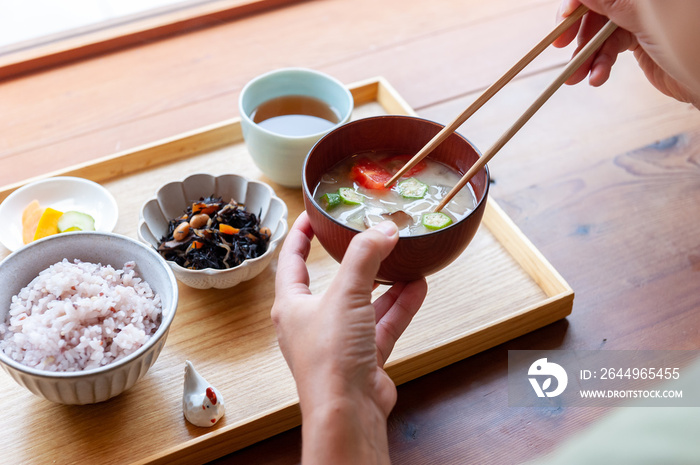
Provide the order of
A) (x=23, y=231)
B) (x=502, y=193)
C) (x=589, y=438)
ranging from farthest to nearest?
1. (x=502, y=193)
2. (x=23, y=231)
3. (x=589, y=438)

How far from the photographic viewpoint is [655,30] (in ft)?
4.59

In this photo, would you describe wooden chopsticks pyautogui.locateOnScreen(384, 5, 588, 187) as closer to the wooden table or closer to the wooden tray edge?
the wooden table

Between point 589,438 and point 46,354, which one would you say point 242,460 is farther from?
point 589,438

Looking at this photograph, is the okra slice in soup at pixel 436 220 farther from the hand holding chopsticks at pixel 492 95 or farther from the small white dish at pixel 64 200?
the small white dish at pixel 64 200

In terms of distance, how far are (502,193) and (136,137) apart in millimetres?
1099

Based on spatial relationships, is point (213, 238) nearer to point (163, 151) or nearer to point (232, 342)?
point (232, 342)

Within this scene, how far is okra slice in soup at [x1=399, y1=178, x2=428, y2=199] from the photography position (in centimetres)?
132

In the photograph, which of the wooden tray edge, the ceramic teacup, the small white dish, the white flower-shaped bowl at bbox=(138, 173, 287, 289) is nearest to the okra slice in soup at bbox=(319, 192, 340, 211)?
the white flower-shaped bowl at bbox=(138, 173, 287, 289)

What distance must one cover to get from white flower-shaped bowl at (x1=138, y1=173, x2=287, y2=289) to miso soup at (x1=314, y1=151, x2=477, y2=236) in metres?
0.29

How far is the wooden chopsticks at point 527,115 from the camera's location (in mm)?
1151

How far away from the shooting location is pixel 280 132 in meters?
1.80

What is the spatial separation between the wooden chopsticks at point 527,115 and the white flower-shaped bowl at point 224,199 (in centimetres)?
48

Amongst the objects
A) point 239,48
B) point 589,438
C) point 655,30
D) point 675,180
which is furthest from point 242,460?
point 239,48

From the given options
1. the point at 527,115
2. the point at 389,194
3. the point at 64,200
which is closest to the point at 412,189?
the point at 389,194
